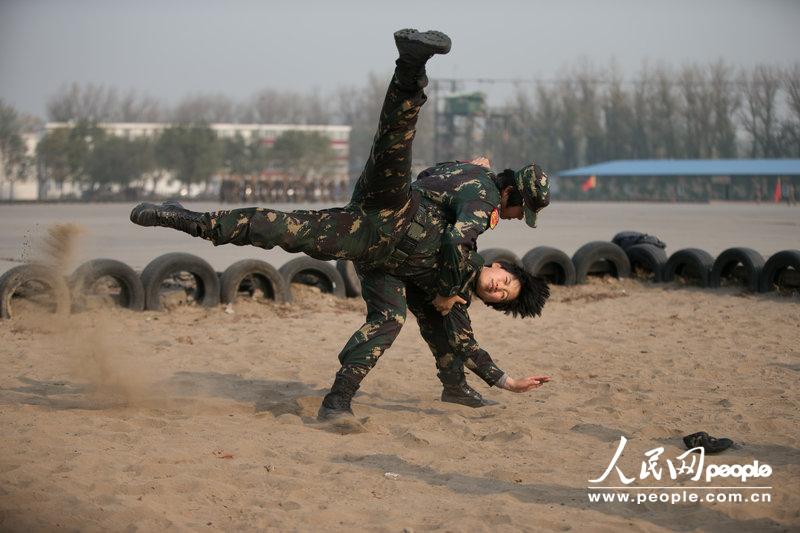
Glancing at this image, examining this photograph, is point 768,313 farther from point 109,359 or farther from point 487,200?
point 109,359

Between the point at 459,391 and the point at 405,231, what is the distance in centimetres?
152

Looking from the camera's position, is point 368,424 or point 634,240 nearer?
point 368,424

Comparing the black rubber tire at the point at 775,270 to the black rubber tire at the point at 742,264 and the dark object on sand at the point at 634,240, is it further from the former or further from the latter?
the dark object on sand at the point at 634,240

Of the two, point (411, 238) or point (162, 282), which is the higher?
point (411, 238)

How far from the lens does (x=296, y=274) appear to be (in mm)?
13125

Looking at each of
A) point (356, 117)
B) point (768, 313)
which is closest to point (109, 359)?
point (768, 313)

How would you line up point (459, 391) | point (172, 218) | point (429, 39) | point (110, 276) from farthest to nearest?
point (110, 276), point (459, 391), point (172, 218), point (429, 39)

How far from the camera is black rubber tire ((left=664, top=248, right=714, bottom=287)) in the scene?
1396 centimetres

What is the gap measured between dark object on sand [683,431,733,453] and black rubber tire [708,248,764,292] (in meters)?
7.54

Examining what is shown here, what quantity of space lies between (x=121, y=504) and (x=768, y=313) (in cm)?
874

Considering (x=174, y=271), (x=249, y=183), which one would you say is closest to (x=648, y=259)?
(x=174, y=271)

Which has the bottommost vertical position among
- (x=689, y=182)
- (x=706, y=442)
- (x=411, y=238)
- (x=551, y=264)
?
(x=706, y=442)

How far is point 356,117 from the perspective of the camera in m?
139

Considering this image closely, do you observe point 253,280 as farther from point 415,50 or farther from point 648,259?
point 415,50
